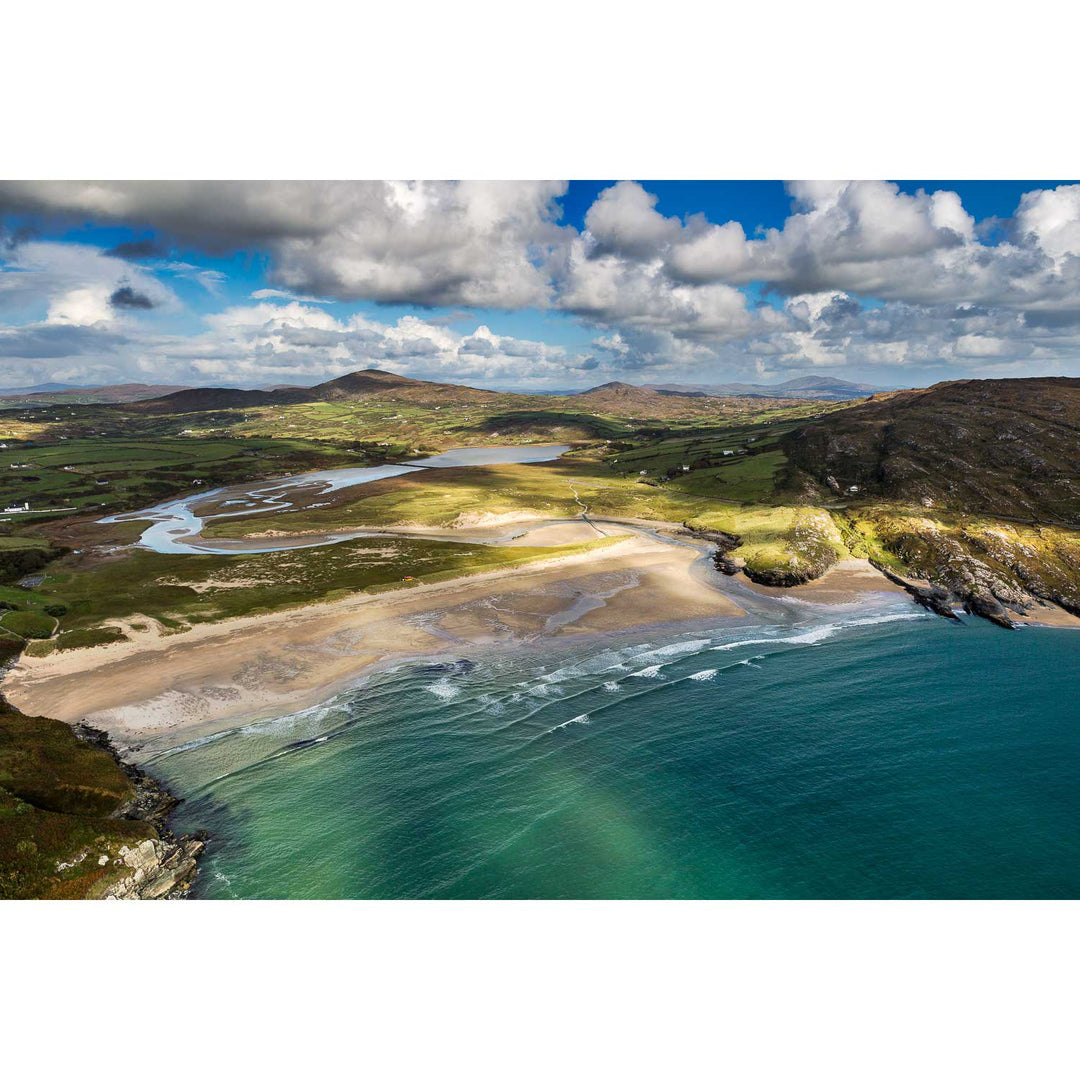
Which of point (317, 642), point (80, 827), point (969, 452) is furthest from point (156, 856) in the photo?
point (969, 452)

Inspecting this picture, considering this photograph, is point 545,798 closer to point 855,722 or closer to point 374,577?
point 855,722

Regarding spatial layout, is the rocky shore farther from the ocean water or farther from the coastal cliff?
the ocean water

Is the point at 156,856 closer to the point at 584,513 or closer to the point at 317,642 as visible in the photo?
the point at 317,642

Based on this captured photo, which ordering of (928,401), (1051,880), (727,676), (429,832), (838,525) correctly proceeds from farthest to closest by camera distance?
(928,401) → (838,525) → (727,676) → (429,832) → (1051,880)

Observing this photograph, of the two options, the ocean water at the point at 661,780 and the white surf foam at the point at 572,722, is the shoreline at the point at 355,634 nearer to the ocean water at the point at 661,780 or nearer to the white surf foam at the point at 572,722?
the ocean water at the point at 661,780

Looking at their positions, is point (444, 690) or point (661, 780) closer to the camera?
point (661, 780)

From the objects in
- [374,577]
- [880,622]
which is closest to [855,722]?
[880,622]

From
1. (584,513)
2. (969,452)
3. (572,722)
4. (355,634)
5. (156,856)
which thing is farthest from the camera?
(584,513)

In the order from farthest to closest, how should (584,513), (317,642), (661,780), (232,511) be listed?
(232,511), (584,513), (317,642), (661,780)
